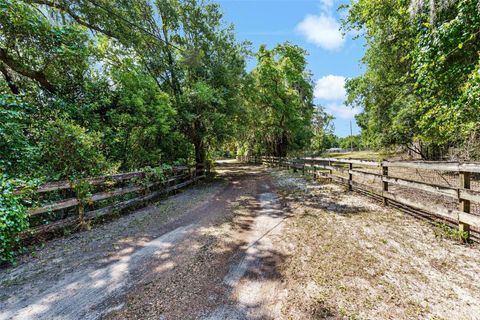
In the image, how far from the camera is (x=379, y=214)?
4.92 metres

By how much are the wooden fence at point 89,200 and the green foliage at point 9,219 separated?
28cm

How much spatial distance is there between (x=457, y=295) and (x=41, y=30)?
32.0 feet

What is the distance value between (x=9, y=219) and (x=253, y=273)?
12.5 ft

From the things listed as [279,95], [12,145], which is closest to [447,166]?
[12,145]

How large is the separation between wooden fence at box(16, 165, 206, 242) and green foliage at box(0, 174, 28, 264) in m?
0.28

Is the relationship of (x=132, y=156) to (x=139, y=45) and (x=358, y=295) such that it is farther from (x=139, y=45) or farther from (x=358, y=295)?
(x=358, y=295)

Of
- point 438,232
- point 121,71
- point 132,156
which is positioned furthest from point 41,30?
point 438,232

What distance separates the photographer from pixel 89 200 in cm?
A: 500

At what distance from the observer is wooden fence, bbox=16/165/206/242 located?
414 cm

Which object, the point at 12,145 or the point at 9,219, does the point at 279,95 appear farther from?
the point at 9,219

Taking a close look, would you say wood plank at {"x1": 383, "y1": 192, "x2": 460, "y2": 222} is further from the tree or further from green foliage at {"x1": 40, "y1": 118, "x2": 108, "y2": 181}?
the tree

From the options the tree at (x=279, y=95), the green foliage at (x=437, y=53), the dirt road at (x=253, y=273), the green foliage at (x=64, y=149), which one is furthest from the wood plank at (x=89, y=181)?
the tree at (x=279, y=95)

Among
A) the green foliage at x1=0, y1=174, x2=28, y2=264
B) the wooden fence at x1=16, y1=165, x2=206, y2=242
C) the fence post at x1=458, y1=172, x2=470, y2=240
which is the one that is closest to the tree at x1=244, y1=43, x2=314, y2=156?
the wooden fence at x1=16, y1=165, x2=206, y2=242

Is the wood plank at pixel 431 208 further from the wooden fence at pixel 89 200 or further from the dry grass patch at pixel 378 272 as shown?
the wooden fence at pixel 89 200
